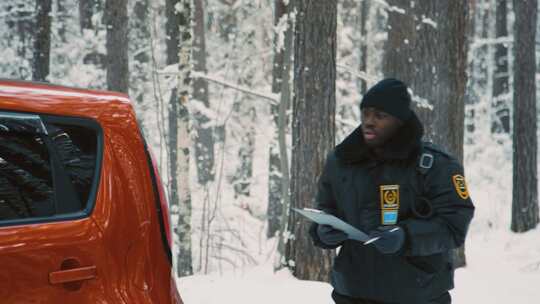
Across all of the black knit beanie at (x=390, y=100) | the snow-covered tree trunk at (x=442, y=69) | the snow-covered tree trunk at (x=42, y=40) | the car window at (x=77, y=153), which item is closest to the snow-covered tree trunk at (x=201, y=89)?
the snow-covered tree trunk at (x=42, y=40)

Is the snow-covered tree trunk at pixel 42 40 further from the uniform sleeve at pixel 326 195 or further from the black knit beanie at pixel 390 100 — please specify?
the black knit beanie at pixel 390 100

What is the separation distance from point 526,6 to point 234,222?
8975mm

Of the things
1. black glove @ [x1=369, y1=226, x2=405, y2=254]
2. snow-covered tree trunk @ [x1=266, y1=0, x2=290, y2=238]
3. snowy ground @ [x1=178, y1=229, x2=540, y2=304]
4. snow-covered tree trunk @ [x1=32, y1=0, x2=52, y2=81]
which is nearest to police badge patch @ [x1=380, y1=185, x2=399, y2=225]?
black glove @ [x1=369, y1=226, x2=405, y2=254]

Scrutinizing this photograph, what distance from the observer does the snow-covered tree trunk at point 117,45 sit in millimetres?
11234

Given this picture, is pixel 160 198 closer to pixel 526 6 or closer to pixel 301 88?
pixel 301 88

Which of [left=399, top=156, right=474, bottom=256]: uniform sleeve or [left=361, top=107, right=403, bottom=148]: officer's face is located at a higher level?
[left=361, top=107, right=403, bottom=148]: officer's face

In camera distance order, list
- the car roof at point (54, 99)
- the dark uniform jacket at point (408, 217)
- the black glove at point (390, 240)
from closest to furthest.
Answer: the car roof at point (54, 99) → the black glove at point (390, 240) → the dark uniform jacket at point (408, 217)

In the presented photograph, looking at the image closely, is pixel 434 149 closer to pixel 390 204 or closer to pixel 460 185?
pixel 460 185

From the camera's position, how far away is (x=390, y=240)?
3.09 metres

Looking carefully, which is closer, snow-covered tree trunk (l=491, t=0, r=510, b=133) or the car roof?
the car roof

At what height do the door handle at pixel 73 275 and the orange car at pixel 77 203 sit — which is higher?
the orange car at pixel 77 203

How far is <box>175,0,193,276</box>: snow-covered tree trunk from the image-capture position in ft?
35.8

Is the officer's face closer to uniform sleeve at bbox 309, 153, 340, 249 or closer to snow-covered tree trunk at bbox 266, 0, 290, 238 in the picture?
uniform sleeve at bbox 309, 153, 340, 249

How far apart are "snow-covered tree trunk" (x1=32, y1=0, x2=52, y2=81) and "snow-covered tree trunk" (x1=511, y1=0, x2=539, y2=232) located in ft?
29.9
